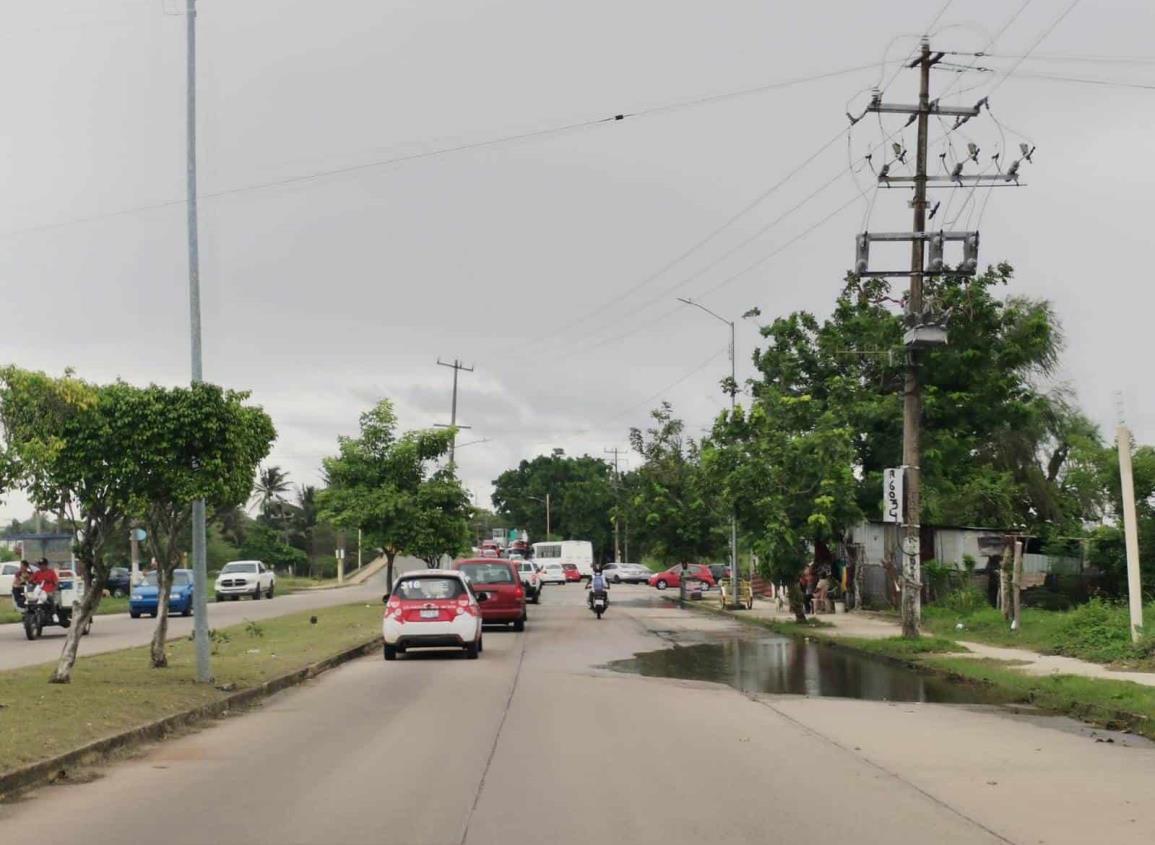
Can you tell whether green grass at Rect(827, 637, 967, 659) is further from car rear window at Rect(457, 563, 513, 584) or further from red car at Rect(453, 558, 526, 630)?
car rear window at Rect(457, 563, 513, 584)

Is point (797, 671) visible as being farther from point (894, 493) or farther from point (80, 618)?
point (80, 618)

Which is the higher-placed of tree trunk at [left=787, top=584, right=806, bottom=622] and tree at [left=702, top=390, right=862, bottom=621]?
tree at [left=702, top=390, right=862, bottom=621]

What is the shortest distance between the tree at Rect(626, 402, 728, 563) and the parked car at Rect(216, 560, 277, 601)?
16845mm

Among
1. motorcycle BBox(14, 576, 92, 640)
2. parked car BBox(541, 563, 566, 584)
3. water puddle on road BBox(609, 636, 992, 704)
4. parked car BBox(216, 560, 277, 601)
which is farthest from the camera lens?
parked car BBox(541, 563, 566, 584)

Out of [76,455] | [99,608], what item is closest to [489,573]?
[76,455]

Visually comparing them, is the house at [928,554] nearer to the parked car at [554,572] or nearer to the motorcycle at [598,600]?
the motorcycle at [598,600]

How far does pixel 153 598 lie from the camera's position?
39.8 meters

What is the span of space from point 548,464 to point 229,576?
9309 centimetres

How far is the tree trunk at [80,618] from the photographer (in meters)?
15.6

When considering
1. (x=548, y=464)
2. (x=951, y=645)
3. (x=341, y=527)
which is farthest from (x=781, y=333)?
(x=548, y=464)

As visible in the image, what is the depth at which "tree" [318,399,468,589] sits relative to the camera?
132 ft

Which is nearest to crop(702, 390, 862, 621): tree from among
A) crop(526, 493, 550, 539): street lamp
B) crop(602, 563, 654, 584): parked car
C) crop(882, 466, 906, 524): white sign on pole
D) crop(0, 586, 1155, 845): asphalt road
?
crop(882, 466, 906, 524): white sign on pole

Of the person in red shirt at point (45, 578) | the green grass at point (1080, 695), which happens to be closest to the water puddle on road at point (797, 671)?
the green grass at point (1080, 695)

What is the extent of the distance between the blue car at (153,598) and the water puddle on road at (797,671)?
20.4m
